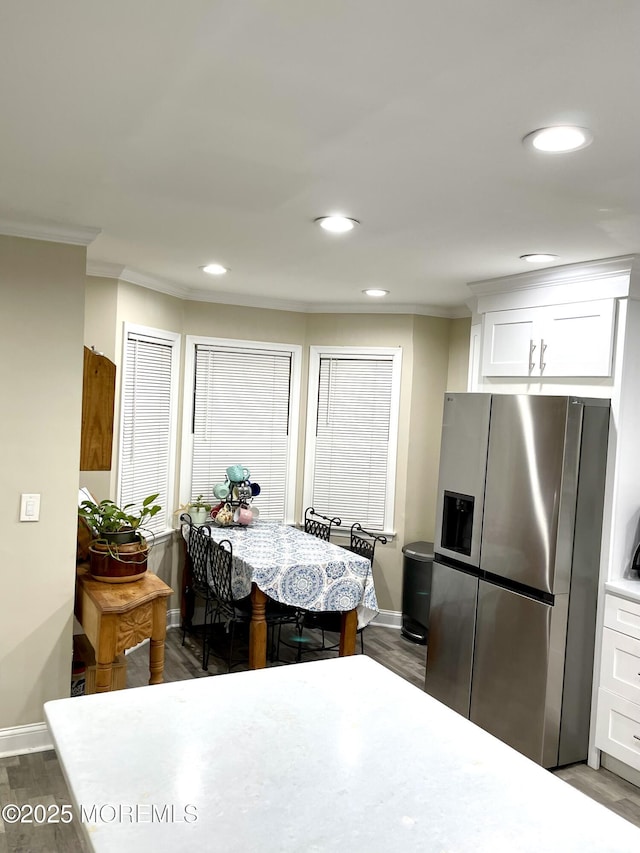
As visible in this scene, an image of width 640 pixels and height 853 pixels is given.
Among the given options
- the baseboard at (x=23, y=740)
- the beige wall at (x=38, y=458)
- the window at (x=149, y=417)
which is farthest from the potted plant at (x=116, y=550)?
the window at (x=149, y=417)

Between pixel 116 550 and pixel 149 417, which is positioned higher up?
pixel 149 417

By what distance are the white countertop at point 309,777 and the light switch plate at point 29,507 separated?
1926 millimetres

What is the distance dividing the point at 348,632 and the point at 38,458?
7.02 ft

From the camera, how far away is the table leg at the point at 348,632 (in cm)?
424

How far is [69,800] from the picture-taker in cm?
289

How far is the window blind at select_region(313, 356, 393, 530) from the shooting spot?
5.43 meters

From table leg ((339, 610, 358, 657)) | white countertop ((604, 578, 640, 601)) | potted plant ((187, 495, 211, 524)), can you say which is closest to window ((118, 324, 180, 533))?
potted plant ((187, 495, 211, 524))

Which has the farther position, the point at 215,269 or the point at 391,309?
the point at 391,309

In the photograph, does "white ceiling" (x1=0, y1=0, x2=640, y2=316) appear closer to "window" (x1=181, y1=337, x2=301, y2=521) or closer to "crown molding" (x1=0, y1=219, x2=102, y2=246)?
"crown molding" (x1=0, y1=219, x2=102, y2=246)

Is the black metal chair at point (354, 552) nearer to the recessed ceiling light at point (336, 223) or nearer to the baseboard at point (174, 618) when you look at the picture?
the baseboard at point (174, 618)

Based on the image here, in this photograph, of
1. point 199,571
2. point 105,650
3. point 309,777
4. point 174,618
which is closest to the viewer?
point 309,777

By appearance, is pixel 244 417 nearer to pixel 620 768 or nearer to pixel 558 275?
pixel 558 275

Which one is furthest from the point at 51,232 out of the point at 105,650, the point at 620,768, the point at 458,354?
Answer: the point at 620,768

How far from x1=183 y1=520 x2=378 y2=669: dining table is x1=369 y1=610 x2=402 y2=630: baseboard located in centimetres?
102
